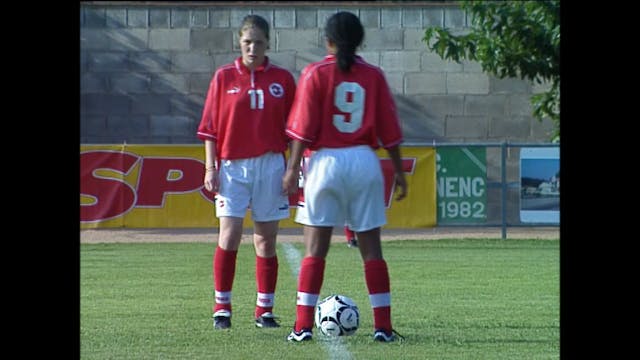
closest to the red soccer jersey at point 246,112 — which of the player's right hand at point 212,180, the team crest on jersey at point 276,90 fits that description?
the team crest on jersey at point 276,90

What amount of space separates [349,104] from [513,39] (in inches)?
510

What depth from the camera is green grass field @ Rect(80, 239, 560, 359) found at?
8719 mm

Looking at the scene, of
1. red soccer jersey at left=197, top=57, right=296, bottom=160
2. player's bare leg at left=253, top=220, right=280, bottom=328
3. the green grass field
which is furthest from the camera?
player's bare leg at left=253, top=220, right=280, bottom=328

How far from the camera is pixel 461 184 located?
21484mm

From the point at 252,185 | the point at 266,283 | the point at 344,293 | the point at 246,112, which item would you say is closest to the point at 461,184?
the point at 344,293

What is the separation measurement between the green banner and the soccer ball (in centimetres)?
1199

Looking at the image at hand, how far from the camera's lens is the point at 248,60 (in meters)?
9.73

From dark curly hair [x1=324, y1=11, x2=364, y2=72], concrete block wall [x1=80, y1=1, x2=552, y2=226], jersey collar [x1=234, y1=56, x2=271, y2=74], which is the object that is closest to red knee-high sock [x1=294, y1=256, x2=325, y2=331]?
dark curly hair [x1=324, y1=11, x2=364, y2=72]

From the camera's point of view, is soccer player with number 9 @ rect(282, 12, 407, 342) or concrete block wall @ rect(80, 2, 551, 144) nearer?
soccer player with number 9 @ rect(282, 12, 407, 342)

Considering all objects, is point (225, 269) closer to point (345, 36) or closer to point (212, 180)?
point (212, 180)

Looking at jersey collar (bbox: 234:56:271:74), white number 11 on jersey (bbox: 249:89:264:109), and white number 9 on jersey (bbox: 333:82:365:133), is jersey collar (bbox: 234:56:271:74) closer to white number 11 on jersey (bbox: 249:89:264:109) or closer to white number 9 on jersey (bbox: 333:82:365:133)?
white number 11 on jersey (bbox: 249:89:264:109)

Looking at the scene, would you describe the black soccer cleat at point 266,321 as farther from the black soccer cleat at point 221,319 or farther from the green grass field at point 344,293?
the black soccer cleat at point 221,319

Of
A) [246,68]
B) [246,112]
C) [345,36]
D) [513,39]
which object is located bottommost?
[246,112]
